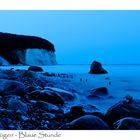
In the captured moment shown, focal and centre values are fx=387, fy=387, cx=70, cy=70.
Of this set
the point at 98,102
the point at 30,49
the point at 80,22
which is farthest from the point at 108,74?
the point at 30,49

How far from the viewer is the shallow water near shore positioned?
2135mm

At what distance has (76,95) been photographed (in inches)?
84.8

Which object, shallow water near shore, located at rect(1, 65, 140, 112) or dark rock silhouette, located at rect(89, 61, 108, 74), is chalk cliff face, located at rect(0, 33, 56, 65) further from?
dark rock silhouette, located at rect(89, 61, 108, 74)

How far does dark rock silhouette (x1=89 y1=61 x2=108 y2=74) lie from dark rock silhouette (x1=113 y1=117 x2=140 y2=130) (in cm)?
29

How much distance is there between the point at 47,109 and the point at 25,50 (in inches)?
14.3

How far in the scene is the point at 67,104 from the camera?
84.6 inches

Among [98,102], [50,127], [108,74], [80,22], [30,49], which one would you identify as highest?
[80,22]

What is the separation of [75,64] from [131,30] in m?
0.37

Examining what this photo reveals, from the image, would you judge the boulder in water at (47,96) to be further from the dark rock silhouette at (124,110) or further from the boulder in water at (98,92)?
the dark rock silhouette at (124,110)

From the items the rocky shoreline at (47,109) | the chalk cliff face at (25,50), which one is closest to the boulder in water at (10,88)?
the rocky shoreline at (47,109)

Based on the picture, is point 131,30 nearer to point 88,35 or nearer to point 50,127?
point 88,35

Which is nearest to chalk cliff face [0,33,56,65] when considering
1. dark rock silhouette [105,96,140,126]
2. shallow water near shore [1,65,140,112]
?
shallow water near shore [1,65,140,112]

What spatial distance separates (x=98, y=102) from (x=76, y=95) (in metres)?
0.13
